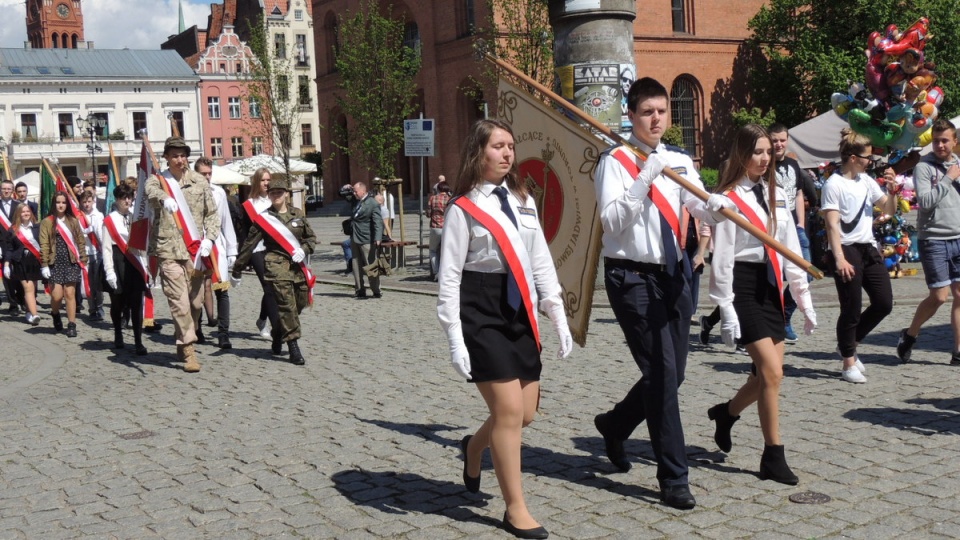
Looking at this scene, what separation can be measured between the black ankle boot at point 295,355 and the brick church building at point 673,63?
37.1m

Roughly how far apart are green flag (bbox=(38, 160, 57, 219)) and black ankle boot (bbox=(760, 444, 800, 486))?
12.3 m

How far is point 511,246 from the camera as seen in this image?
4.86 m

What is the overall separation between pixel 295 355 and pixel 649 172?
614cm

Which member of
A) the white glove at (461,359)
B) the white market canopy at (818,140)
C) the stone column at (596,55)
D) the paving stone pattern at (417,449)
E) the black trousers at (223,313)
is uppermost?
the stone column at (596,55)

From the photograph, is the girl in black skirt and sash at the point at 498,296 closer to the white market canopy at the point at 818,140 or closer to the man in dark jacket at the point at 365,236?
the man in dark jacket at the point at 365,236

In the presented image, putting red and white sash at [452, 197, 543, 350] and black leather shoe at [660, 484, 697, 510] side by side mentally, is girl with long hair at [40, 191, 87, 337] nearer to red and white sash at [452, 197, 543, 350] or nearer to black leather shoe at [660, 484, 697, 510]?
red and white sash at [452, 197, 543, 350]

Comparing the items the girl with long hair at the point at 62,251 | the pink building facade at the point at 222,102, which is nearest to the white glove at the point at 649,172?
the girl with long hair at the point at 62,251

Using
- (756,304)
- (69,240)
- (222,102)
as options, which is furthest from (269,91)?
(222,102)

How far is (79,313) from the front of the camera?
53.2ft

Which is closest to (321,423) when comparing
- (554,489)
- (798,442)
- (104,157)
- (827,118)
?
(554,489)

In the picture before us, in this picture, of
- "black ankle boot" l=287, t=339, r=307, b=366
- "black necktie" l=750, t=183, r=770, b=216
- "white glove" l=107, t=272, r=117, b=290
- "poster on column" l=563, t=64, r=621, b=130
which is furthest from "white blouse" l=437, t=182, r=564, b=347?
"poster on column" l=563, t=64, r=621, b=130

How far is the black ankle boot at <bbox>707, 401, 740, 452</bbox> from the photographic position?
599 centimetres

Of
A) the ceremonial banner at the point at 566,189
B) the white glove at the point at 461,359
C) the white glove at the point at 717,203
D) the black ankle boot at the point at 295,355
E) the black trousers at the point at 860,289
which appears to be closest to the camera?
the white glove at the point at 461,359

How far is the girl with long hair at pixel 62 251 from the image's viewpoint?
44.8 ft
